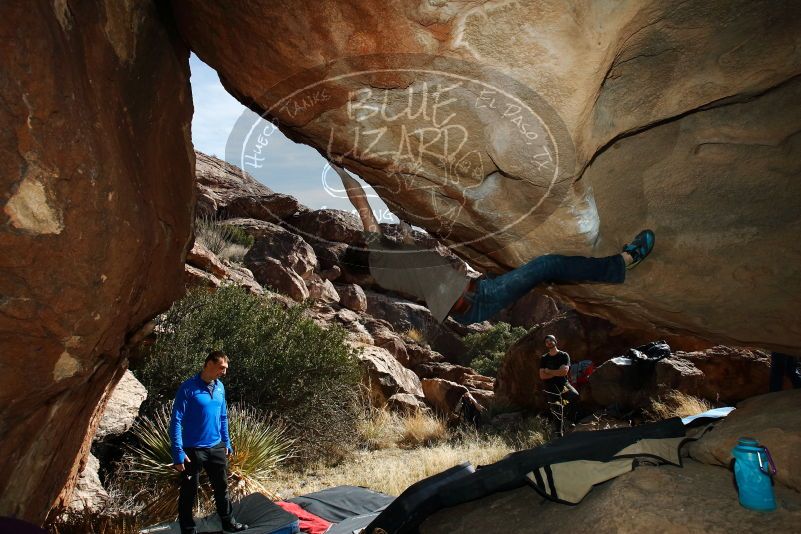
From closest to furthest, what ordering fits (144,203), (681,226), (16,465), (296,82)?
(16,465), (144,203), (296,82), (681,226)

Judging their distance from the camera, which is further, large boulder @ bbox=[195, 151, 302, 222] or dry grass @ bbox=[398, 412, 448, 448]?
large boulder @ bbox=[195, 151, 302, 222]

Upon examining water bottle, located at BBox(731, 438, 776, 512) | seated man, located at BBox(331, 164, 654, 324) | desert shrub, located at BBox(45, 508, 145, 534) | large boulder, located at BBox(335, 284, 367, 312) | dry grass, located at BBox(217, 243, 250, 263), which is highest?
dry grass, located at BBox(217, 243, 250, 263)

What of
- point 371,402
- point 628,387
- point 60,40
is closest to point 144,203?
point 60,40

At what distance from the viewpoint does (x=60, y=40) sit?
2.27 m

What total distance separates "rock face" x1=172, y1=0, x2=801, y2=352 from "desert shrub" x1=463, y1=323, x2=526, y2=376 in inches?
660

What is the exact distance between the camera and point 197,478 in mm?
4555

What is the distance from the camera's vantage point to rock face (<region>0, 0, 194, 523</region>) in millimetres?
2105

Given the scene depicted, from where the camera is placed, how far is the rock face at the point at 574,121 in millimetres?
2922

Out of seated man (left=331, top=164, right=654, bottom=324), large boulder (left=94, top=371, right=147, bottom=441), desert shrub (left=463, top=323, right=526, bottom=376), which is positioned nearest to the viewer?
seated man (left=331, top=164, right=654, bottom=324)

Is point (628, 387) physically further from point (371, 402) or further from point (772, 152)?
point (772, 152)

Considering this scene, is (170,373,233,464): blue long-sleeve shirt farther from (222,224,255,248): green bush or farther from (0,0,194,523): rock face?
(222,224,255,248): green bush

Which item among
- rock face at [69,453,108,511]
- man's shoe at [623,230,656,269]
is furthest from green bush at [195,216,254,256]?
man's shoe at [623,230,656,269]

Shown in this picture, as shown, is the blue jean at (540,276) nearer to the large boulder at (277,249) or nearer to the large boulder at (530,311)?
the large boulder at (277,249)

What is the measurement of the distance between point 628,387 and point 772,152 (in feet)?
24.7
